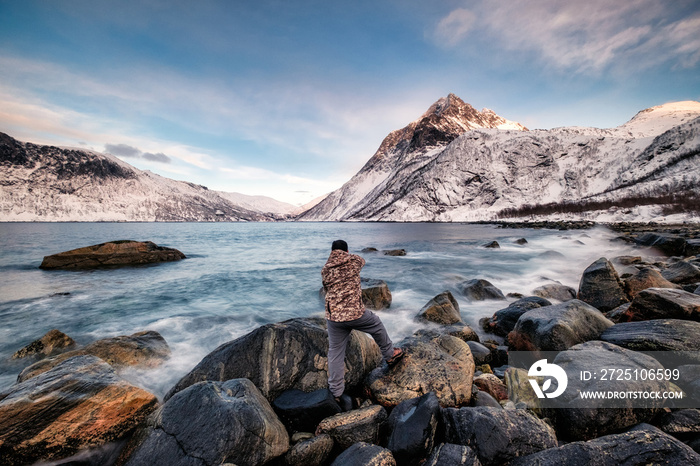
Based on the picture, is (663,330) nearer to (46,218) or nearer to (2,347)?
(2,347)

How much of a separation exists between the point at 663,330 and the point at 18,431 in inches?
362

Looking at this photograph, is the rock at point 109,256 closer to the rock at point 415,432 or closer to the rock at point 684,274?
A: the rock at point 415,432

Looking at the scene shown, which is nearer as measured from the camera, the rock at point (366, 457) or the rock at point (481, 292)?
the rock at point (366, 457)

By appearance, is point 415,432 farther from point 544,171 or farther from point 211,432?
point 544,171

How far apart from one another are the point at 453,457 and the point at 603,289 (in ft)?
30.1

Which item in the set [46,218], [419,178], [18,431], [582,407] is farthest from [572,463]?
[46,218]

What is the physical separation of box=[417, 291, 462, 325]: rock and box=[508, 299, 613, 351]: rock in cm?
250

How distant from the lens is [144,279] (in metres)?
16.8

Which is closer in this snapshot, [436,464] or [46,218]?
[436,464]

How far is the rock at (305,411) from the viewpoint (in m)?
3.92

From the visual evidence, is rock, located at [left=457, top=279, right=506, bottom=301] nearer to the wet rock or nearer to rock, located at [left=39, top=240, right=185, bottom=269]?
the wet rock

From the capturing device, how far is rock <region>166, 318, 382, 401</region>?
4.58 m

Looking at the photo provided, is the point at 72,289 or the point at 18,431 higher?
the point at 18,431

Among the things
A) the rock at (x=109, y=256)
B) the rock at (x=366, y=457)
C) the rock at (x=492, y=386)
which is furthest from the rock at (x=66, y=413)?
the rock at (x=109, y=256)
